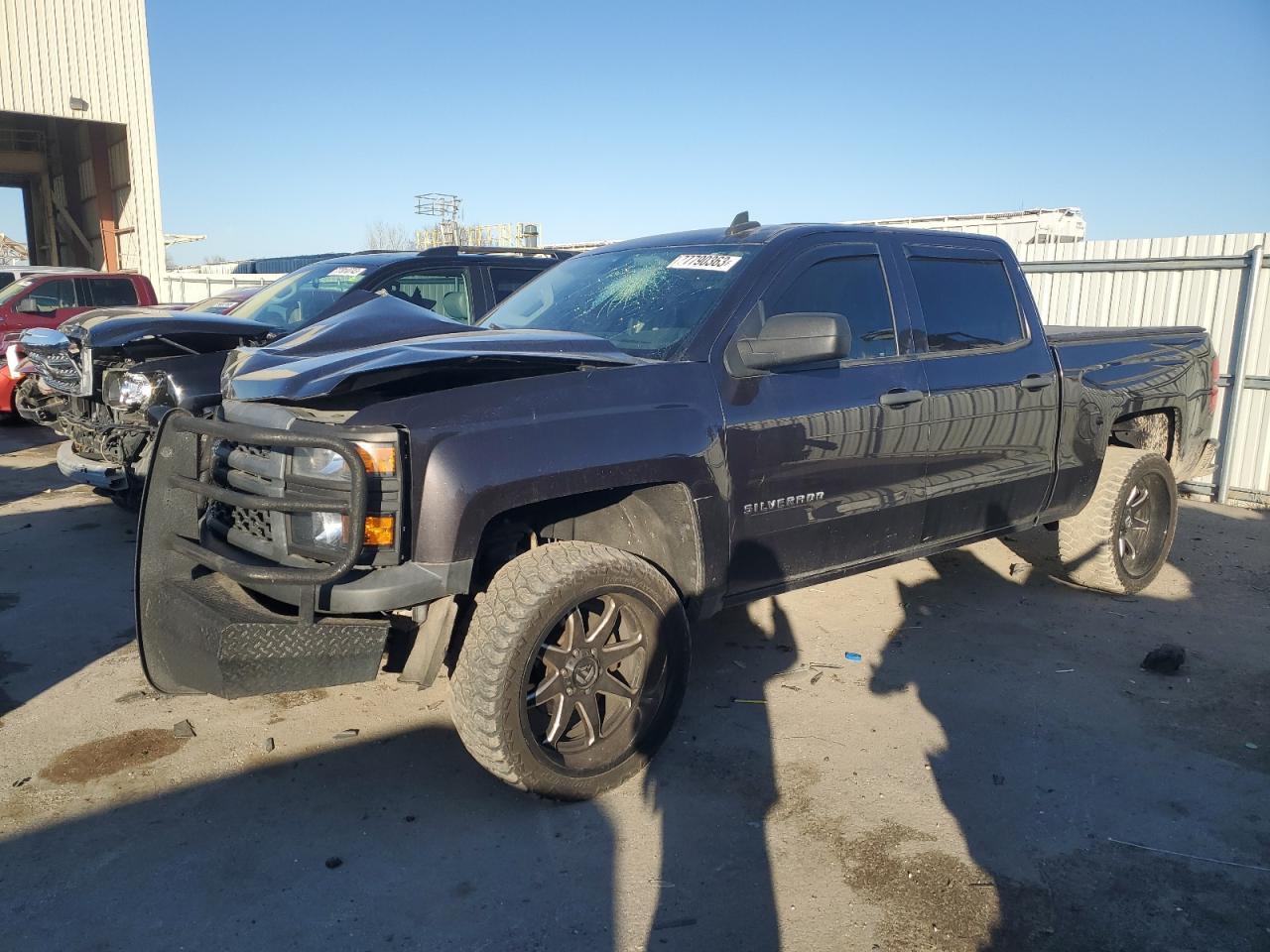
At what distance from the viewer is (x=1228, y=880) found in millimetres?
2951

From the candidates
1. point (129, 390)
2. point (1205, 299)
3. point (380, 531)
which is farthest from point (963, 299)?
point (1205, 299)

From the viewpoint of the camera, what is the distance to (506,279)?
7535mm

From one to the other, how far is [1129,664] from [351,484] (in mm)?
3929

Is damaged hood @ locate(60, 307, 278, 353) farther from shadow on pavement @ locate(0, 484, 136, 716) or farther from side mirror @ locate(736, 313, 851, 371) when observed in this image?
side mirror @ locate(736, 313, 851, 371)

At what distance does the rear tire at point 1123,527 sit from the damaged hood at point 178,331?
5.17 meters

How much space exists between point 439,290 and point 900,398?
14.0 ft

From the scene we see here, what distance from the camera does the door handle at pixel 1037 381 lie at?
472cm

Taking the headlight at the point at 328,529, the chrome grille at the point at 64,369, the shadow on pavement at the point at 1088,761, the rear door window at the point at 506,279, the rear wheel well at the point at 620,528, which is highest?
the rear door window at the point at 506,279

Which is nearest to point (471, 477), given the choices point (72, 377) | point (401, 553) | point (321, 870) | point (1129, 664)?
point (401, 553)

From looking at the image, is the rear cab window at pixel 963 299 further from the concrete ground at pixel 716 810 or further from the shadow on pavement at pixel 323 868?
the shadow on pavement at pixel 323 868

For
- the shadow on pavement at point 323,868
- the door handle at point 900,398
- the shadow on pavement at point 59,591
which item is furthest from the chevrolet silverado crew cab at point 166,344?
the door handle at point 900,398

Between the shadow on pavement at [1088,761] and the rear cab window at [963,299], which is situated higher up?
the rear cab window at [963,299]

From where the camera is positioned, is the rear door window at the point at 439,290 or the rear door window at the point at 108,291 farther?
the rear door window at the point at 108,291

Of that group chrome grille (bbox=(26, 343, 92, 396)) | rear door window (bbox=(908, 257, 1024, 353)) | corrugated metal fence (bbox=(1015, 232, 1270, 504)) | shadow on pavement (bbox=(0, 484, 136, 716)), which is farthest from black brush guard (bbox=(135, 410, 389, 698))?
corrugated metal fence (bbox=(1015, 232, 1270, 504))
